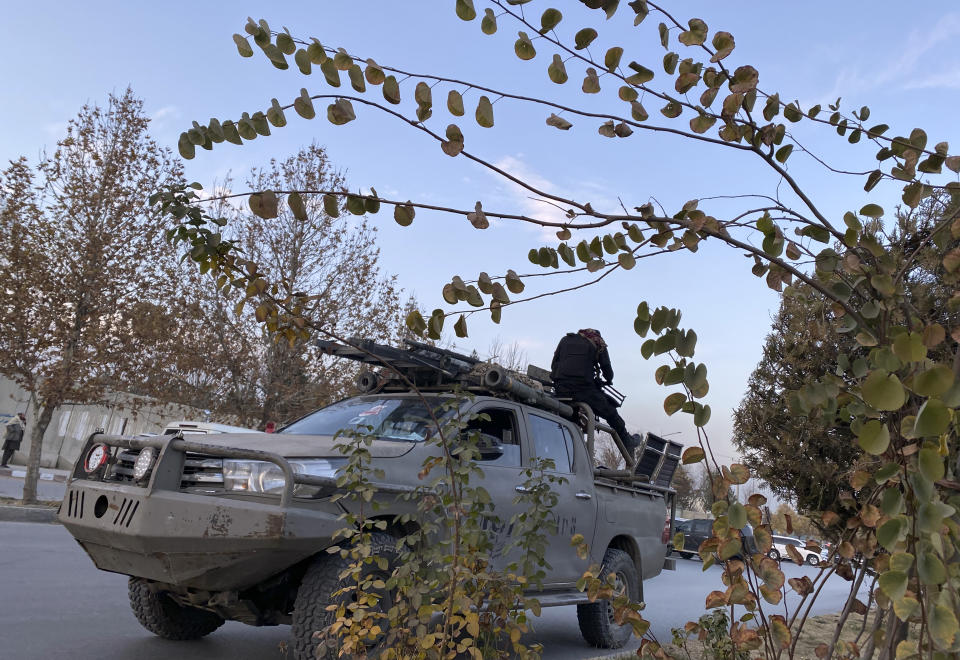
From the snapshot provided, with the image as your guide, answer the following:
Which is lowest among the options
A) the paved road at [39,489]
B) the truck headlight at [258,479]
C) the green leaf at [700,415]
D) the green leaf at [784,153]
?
the paved road at [39,489]

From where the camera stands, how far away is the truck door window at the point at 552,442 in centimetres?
615

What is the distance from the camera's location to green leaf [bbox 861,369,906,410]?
1.15 meters

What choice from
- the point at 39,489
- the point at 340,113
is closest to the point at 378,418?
the point at 340,113

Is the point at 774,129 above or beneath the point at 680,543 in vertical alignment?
above

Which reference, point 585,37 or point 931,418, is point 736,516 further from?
point 585,37

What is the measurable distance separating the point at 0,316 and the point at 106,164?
12.3 feet

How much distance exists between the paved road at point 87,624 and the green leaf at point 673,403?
325 centimetres

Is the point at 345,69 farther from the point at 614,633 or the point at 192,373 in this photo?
the point at 192,373

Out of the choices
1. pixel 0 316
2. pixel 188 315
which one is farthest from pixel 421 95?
pixel 188 315

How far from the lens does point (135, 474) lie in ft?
13.7

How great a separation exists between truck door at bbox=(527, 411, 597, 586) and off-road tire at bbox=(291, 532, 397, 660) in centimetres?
192

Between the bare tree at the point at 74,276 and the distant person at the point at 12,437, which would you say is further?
the distant person at the point at 12,437

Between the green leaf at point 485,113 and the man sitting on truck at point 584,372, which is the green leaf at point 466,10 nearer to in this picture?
the green leaf at point 485,113

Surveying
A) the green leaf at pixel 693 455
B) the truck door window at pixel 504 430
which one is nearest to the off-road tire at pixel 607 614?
the truck door window at pixel 504 430
